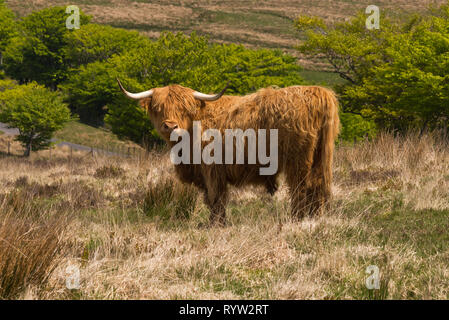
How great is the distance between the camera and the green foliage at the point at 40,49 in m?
53.6

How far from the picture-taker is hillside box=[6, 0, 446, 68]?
98625 millimetres

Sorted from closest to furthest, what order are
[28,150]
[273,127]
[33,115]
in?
[273,127] < [33,115] < [28,150]

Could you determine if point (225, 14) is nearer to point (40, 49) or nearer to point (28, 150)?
point (40, 49)

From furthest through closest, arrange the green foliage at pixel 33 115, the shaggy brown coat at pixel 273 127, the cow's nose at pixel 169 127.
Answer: the green foliage at pixel 33 115, the cow's nose at pixel 169 127, the shaggy brown coat at pixel 273 127

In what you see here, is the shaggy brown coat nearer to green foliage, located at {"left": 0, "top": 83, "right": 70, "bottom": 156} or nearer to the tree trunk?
green foliage, located at {"left": 0, "top": 83, "right": 70, "bottom": 156}

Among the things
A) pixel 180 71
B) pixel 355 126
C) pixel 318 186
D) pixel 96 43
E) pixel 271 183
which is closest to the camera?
pixel 318 186

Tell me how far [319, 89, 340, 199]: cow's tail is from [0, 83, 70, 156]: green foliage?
3403cm

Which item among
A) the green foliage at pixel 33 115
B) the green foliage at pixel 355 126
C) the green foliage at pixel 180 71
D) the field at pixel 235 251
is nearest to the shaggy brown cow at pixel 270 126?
the field at pixel 235 251

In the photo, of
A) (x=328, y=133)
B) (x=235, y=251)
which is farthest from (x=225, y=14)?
(x=235, y=251)

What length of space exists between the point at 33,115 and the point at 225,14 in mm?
94880

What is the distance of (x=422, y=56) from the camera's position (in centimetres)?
1489

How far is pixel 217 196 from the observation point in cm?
501

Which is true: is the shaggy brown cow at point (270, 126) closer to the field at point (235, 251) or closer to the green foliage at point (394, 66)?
the field at point (235, 251)

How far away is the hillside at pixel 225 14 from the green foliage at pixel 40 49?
34604mm
